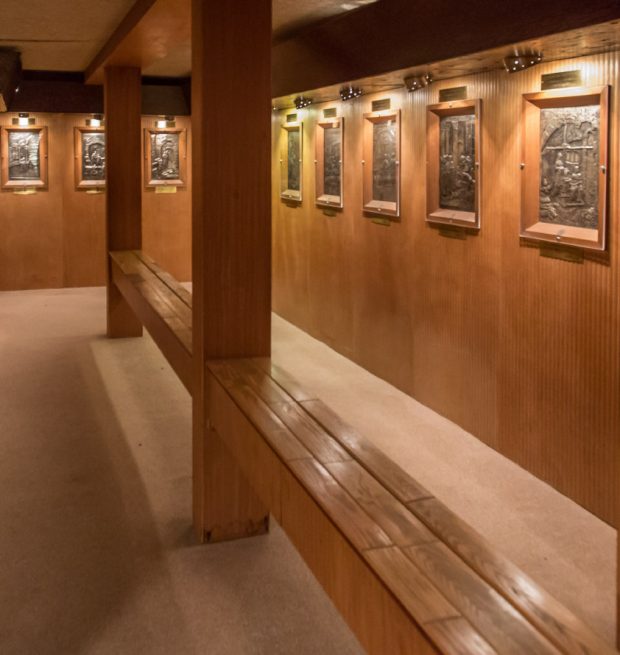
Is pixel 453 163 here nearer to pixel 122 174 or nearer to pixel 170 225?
pixel 122 174

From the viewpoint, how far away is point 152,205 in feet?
46.0

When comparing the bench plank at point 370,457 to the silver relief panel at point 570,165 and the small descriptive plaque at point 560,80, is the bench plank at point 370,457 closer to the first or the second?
the silver relief panel at point 570,165

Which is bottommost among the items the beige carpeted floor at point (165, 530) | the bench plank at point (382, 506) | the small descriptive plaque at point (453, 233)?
the beige carpeted floor at point (165, 530)

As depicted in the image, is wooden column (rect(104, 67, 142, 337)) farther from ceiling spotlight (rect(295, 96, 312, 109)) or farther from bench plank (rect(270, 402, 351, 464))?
bench plank (rect(270, 402, 351, 464))

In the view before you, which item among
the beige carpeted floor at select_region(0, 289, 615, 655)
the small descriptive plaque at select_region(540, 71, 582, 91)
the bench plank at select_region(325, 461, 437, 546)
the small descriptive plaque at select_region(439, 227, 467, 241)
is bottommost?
the beige carpeted floor at select_region(0, 289, 615, 655)

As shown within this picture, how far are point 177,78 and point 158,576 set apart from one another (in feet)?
33.6

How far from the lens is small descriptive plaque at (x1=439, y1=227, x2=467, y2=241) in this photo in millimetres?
6470

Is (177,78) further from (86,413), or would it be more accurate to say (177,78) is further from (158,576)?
(158,576)

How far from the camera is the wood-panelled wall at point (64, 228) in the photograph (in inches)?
528

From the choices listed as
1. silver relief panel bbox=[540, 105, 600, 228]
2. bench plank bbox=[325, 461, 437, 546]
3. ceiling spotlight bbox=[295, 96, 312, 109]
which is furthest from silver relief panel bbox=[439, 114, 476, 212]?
bench plank bbox=[325, 461, 437, 546]

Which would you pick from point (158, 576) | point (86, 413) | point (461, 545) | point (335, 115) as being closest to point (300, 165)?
point (335, 115)

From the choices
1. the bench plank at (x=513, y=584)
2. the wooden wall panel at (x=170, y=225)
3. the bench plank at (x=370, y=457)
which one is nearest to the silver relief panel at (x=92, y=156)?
the wooden wall panel at (x=170, y=225)

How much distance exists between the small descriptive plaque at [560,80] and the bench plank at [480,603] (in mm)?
3251

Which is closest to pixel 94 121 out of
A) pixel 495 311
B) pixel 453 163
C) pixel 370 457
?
pixel 453 163
